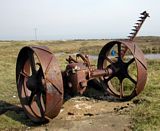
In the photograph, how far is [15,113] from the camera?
894 centimetres

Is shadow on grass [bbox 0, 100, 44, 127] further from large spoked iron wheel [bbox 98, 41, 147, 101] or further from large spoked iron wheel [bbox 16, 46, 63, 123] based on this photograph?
large spoked iron wheel [bbox 98, 41, 147, 101]

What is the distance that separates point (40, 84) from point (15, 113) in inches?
52.9

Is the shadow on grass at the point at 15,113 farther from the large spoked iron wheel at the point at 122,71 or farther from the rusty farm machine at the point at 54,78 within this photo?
the large spoked iron wheel at the point at 122,71

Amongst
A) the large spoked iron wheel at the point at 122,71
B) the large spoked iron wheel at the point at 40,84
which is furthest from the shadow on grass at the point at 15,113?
the large spoked iron wheel at the point at 122,71

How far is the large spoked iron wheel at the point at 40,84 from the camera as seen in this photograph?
7262 millimetres

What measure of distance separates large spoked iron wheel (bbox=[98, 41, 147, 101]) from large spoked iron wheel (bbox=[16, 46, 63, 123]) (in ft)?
7.61

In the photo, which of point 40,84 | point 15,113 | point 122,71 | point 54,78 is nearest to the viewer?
point 54,78

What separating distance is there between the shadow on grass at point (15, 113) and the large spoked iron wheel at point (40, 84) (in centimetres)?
15

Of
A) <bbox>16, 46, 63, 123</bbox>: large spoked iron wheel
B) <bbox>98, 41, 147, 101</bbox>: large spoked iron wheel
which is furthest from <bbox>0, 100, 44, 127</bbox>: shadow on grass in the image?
<bbox>98, 41, 147, 101</bbox>: large spoked iron wheel

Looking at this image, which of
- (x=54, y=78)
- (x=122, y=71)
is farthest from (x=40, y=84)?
(x=122, y=71)

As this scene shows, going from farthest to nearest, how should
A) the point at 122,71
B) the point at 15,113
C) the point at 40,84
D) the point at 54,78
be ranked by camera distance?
the point at 122,71, the point at 15,113, the point at 40,84, the point at 54,78

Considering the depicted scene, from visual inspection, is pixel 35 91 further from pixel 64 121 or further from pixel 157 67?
pixel 157 67

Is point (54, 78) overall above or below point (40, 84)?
above

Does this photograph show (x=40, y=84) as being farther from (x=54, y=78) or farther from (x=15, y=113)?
(x=15, y=113)
